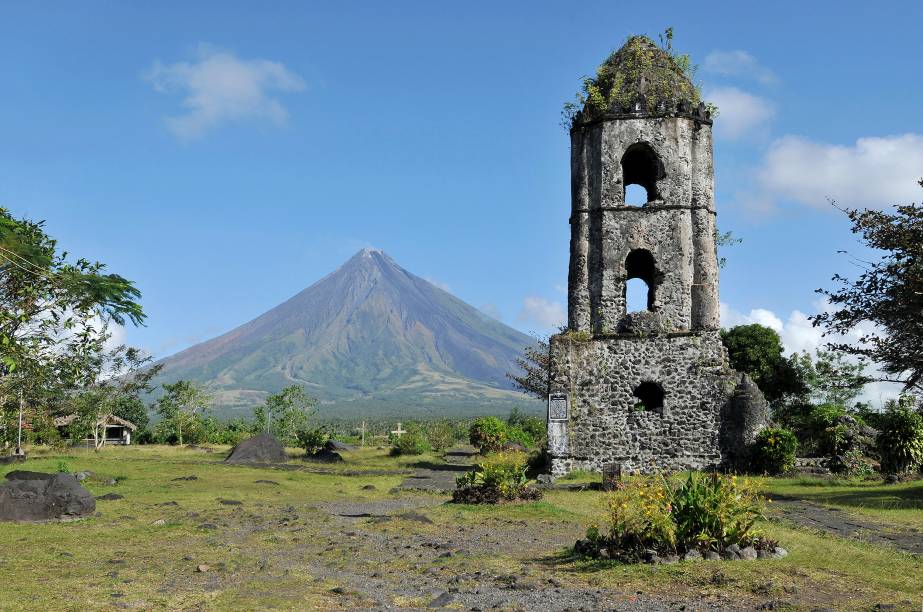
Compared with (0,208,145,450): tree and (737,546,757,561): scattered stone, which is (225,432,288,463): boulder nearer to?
(0,208,145,450): tree

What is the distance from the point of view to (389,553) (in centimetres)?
1052

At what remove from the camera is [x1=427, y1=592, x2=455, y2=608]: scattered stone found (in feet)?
24.8

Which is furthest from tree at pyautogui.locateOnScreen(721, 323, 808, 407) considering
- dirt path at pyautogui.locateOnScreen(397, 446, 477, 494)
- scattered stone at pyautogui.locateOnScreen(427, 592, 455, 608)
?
scattered stone at pyautogui.locateOnScreen(427, 592, 455, 608)

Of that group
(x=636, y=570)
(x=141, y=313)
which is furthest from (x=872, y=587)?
(x=141, y=313)

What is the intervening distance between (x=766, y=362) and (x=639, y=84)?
1871 cm

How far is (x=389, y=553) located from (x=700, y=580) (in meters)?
4.16

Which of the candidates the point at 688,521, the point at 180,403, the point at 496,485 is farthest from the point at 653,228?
the point at 180,403

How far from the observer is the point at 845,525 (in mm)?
12258

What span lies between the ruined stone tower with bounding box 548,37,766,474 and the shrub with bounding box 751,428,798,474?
361 millimetres

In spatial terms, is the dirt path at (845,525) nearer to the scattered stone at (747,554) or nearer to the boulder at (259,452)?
the scattered stone at (747,554)

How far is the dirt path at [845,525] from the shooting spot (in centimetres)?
1057

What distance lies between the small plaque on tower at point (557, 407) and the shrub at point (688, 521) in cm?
1212

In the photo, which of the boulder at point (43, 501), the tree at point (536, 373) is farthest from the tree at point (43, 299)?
the tree at point (536, 373)

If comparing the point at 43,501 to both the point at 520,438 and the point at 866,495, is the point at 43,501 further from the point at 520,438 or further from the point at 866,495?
the point at 520,438
